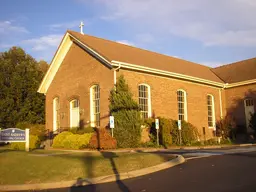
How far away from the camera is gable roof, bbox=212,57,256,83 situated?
29.9 meters

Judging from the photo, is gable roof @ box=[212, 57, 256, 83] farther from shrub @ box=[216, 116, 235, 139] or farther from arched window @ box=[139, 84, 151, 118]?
arched window @ box=[139, 84, 151, 118]

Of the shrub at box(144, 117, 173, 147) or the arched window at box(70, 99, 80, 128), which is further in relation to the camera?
the arched window at box(70, 99, 80, 128)

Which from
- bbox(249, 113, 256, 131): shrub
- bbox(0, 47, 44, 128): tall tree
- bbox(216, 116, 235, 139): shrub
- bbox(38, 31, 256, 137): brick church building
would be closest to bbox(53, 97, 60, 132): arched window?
bbox(38, 31, 256, 137): brick church building

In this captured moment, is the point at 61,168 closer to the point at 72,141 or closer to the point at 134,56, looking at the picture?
the point at 72,141

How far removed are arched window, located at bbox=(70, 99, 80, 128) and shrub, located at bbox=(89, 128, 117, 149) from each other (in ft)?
19.8

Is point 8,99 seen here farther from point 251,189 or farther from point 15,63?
point 251,189

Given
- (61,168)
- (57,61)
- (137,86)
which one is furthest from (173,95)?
(61,168)

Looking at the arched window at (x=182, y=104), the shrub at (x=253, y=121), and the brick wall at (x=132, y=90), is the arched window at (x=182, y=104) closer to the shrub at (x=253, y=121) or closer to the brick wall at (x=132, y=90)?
the brick wall at (x=132, y=90)

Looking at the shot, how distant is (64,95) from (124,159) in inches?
622

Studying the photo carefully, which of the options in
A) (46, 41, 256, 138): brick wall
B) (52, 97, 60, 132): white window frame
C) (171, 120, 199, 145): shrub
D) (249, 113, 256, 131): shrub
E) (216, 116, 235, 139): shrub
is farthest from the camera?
(216, 116, 235, 139): shrub

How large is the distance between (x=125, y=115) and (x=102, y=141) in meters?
2.67

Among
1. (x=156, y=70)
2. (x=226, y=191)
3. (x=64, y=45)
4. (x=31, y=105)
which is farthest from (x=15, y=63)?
(x=226, y=191)

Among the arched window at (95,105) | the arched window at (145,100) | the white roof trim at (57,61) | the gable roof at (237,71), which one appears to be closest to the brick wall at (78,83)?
the arched window at (95,105)

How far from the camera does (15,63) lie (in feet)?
128
